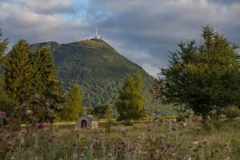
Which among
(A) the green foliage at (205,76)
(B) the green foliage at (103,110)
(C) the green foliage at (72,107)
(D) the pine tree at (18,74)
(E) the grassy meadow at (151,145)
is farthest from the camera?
(B) the green foliage at (103,110)

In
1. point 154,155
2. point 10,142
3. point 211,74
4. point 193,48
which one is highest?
point 193,48

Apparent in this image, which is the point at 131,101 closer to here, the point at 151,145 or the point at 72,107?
the point at 72,107

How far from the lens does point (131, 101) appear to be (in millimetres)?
47750

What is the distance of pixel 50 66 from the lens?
39250 mm

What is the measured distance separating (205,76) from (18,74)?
18.6 m

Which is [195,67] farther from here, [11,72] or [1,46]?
[11,72]

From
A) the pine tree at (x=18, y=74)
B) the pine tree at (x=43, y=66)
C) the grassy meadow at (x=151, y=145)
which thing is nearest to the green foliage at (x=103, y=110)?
the pine tree at (x=43, y=66)

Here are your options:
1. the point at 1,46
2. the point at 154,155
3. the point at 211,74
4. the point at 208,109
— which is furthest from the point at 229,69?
the point at 154,155

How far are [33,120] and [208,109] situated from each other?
92.0ft

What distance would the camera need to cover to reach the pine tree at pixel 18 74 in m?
35.0

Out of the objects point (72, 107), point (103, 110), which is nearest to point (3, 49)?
point (72, 107)

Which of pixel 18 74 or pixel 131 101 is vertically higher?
pixel 18 74

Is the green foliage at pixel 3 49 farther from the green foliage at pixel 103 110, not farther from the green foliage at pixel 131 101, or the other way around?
the green foliage at pixel 103 110

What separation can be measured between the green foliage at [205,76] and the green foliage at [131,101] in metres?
17.4
